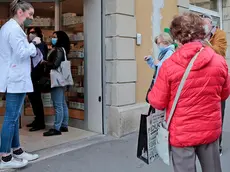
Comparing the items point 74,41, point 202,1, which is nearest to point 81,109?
point 74,41

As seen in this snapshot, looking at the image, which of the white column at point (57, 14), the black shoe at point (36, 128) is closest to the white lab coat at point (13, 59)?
the black shoe at point (36, 128)

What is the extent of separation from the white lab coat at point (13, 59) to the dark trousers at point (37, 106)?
7.02 feet

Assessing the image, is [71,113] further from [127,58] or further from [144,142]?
[144,142]

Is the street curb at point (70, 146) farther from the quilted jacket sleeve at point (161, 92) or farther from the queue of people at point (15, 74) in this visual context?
the quilted jacket sleeve at point (161, 92)

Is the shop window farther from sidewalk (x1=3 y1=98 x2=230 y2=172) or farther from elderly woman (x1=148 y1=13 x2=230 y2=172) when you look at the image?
elderly woman (x1=148 y1=13 x2=230 y2=172)

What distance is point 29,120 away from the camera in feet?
22.1

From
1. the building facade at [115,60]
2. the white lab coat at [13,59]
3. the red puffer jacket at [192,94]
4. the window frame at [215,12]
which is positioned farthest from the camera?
the window frame at [215,12]

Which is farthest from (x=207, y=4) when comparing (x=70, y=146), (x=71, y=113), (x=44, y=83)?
(x=70, y=146)

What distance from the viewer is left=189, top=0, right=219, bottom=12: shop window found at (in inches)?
317

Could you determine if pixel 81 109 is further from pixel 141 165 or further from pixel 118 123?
pixel 141 165

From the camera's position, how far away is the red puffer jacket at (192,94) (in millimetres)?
2463

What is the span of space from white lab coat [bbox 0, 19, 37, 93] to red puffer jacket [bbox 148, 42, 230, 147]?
1.93 m

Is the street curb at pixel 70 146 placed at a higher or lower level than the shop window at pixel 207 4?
lower

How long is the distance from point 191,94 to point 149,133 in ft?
1.58
